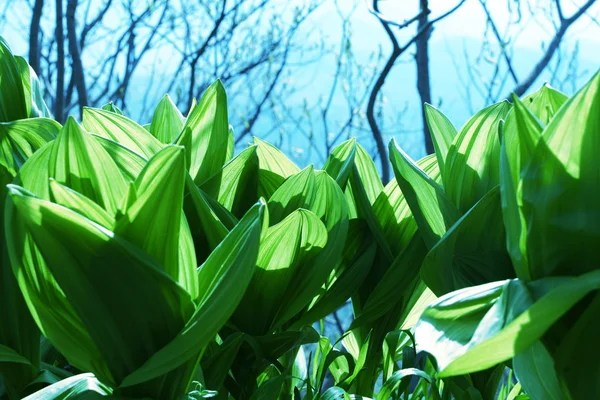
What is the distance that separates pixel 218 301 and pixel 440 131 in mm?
191

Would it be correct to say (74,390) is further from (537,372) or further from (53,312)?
(537,372)

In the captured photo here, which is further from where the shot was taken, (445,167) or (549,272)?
(445,167)

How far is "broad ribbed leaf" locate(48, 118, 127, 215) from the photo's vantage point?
28 cm

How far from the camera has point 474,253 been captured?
323 mm

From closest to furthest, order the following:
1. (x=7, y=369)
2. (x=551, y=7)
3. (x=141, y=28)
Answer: (x=7, y=369), (x=551, y=7), (x=141, y=28)

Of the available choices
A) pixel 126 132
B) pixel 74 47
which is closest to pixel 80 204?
pixel 126 132

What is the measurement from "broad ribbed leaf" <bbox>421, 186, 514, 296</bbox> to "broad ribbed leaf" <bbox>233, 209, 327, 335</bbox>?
55 millimetres

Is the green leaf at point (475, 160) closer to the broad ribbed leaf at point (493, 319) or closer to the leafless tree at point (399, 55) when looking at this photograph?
the broad ribbed leaf at point (493, 319)

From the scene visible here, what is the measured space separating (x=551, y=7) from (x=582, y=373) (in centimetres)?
322

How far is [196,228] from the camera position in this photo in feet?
1.18

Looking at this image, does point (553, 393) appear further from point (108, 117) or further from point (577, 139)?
point (108, 117)

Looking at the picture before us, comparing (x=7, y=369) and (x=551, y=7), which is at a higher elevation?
(x=551, y=7)

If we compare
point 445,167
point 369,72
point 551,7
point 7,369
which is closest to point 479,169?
point 445,167

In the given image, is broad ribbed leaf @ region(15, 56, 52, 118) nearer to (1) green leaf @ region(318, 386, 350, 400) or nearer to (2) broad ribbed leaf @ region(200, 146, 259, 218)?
(2) broad ribbed leaf @ region(200, 146, 259, 218)
